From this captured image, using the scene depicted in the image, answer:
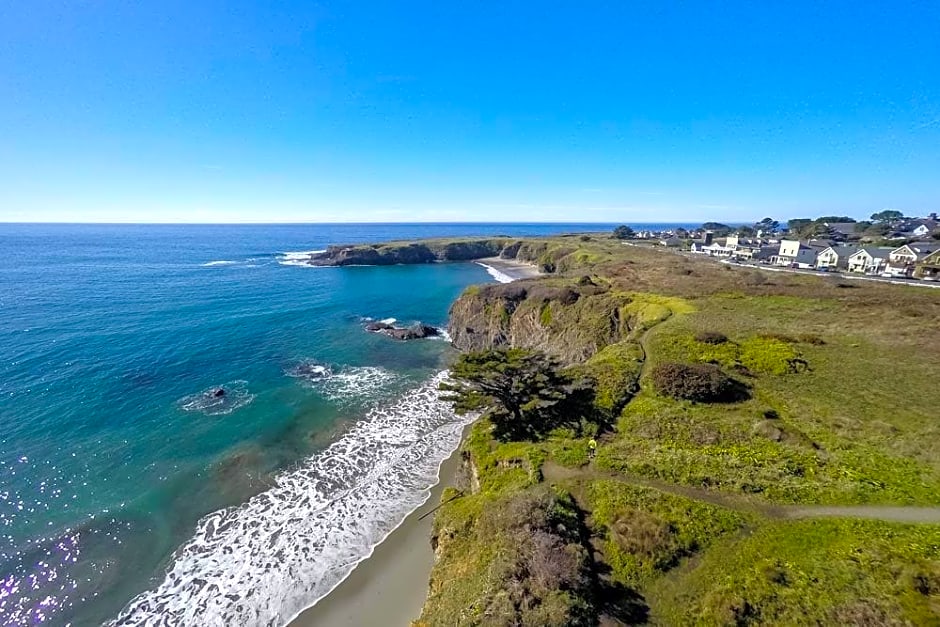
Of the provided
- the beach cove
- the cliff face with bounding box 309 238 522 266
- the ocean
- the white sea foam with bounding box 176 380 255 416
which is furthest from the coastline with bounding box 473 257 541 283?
the white sea foam with bounding box 176 380 255 416

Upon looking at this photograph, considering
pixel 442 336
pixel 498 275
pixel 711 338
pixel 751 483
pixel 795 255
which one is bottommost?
pixel 442 336

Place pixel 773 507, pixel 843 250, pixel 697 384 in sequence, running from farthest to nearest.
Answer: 1. pixel 843 250
2. pixel 697 384
3. pixel 773 507

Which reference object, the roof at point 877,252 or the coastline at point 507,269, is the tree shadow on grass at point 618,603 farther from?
the roof at point 877,252

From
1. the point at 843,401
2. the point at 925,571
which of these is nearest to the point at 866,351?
the point at 843,401

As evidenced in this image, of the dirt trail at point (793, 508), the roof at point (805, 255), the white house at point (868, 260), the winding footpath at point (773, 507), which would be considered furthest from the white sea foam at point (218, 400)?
the roof at point (805, 255)

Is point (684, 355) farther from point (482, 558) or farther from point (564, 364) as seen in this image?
point (482, 558)

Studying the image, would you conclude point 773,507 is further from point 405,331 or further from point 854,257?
point 854,257

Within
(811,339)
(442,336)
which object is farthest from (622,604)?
(442,336)
